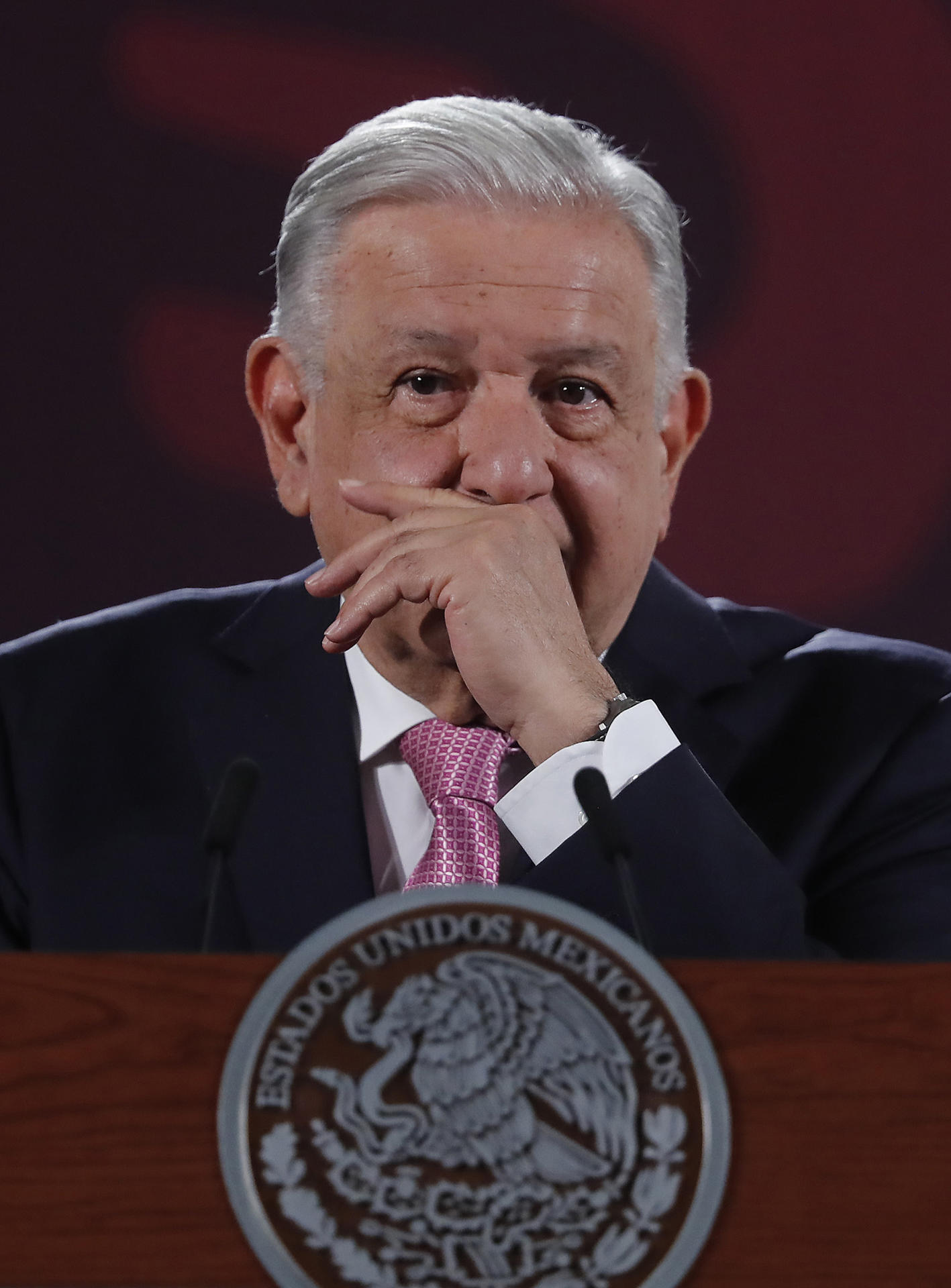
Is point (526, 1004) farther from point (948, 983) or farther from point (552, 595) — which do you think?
point (552, 595)

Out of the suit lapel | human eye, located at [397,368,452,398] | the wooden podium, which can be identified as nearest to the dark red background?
the suit lapel

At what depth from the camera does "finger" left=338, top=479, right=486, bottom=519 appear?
142 cm

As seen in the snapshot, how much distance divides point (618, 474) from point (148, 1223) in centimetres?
102

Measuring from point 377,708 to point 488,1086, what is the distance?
0.85m

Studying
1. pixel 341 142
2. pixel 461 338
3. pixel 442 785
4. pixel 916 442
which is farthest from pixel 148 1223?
pixel 916 442

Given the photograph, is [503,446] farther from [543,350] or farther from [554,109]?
[554,109]

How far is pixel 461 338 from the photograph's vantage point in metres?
1.49

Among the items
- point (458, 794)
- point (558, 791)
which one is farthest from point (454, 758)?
point (558, 791)

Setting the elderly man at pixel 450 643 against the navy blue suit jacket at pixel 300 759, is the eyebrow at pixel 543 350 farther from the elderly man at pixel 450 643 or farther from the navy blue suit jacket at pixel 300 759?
the navy blue suit jacket at pixel 300 759

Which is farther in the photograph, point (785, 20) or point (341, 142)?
point (785, 20)

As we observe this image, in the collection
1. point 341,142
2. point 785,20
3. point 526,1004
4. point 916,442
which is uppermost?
point 785,20

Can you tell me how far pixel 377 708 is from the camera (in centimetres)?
151

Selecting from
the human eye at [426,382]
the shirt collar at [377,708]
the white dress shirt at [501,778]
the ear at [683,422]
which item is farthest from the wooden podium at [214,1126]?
the ear at [683,422]

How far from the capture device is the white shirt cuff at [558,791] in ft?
3.78
